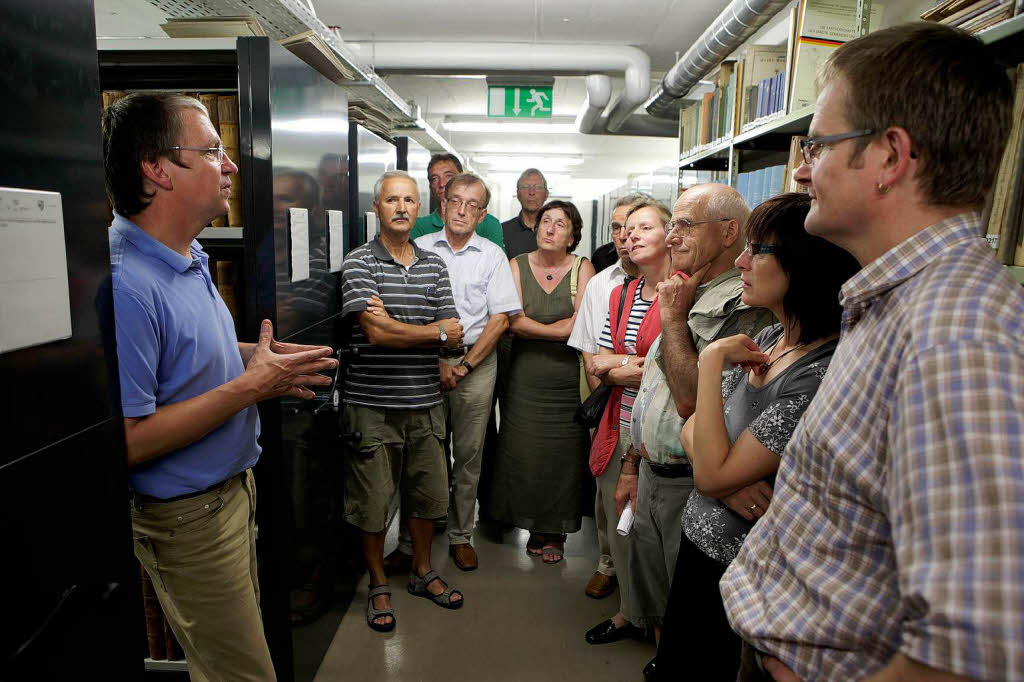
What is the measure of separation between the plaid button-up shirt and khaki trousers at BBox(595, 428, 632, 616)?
1406 millimetres

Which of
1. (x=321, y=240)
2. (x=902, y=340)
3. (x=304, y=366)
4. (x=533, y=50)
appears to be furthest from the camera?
(x=533, y=50)

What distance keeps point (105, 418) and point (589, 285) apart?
2023 mm

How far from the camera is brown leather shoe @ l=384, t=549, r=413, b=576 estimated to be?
2.87 meters

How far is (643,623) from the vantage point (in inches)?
87.7

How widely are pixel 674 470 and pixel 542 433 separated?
1.22m

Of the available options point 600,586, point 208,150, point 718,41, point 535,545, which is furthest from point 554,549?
point 718,41

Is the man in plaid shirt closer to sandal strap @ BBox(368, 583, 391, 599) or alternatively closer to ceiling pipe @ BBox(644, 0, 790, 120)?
sandal strap @ BBox(368, 583, 391, 599)

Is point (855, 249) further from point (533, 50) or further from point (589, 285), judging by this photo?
point (533, 50)

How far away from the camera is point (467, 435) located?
292 cm

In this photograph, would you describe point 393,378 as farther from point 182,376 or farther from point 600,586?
point 600,586

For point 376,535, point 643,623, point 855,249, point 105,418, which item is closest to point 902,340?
point 855,249

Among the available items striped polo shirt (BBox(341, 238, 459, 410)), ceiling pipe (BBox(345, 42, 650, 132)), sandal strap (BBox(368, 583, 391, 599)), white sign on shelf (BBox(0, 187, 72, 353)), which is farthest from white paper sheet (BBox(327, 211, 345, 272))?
ceiling pipe (BBox(345, 42, 650, 132))

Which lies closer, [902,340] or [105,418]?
[902,340]

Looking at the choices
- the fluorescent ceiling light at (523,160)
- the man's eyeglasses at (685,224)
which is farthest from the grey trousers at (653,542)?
the fluorescent ceiling light at (523,160)
